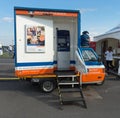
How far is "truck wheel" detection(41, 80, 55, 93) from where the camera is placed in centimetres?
1166

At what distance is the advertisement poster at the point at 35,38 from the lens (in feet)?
37.8

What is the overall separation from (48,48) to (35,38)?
2.36 ft

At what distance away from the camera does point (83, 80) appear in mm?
11914

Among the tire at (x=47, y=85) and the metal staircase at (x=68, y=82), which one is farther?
the tire at (x=47, y=85)

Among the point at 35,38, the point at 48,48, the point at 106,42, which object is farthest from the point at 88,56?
the point at 106,42

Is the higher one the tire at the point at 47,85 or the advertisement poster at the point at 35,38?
the advertisement poster at the point at 35,38

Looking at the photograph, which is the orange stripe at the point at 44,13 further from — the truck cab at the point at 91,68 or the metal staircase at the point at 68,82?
the metal staircase at the point at 68,82

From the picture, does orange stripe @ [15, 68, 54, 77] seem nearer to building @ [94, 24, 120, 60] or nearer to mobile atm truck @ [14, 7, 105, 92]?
mobile atm truck @ [14, 7, 105, 92]

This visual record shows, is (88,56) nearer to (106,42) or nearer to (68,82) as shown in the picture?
(68,82)

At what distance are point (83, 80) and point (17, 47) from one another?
10.2ft

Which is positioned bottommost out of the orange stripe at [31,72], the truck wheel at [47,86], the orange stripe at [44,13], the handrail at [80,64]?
the truck wheel at [47,86]

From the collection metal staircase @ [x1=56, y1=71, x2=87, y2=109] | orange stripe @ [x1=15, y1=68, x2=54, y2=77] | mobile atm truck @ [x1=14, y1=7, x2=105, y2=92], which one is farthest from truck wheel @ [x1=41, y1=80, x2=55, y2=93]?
orange stripe @ [x1=15, y1=68, x2=54, y2=77]

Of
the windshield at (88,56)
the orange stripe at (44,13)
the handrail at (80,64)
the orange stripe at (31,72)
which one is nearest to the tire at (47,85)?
the orange stripe at (31,72)

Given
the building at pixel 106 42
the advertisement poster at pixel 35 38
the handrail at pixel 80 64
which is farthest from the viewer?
the building at pixel 106 42
